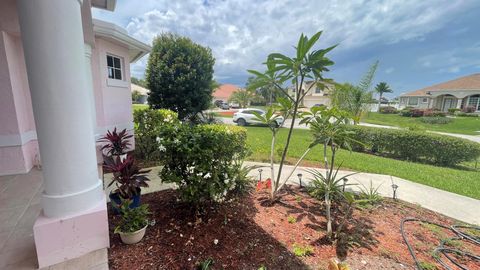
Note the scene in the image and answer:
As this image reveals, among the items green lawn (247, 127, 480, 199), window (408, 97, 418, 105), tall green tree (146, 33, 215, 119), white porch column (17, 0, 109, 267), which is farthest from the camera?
window (408, 97, 418, 105)

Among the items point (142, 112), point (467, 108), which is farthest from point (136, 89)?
point (467, 108)

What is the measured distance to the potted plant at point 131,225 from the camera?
2.43 metres

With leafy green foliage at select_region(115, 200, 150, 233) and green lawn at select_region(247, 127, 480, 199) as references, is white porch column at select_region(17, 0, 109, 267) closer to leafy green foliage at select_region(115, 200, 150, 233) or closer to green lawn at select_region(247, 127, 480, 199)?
leafy green foliage at select_region(115, 200, 150, 233)

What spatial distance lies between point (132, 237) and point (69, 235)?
60 cm

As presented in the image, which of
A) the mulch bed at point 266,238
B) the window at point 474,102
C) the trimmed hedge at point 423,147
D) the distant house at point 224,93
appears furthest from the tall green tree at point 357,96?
the distant house at point 224,93

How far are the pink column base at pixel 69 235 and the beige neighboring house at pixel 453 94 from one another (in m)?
46.1

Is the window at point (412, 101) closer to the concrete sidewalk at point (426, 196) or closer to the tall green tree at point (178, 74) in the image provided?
the tall green tree at point (178, 74)

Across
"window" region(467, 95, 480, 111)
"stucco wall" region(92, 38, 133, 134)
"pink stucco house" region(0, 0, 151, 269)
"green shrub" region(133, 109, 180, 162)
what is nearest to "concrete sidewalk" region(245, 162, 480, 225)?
"green shrub" region(133, 109, 180, 162)

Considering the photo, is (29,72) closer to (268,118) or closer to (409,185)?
(268,118)

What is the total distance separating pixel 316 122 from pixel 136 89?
3591cm

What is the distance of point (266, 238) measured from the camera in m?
2.74

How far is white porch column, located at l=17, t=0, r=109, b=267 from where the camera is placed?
6.16ft

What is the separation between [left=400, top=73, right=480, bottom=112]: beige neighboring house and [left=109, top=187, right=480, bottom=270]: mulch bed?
42327 millimetres

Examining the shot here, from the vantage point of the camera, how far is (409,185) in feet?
16.5
